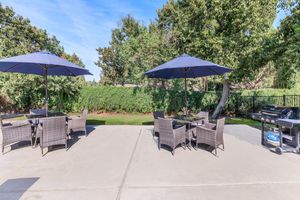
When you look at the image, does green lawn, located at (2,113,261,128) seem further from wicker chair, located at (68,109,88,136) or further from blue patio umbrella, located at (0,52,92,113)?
blue patio umbrella, located at (0,52,92,113)

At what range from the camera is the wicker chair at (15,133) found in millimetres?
5359

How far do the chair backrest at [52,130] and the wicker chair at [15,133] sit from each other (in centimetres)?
105

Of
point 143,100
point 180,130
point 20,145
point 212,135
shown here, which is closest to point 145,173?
point 180,130

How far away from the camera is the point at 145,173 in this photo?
407 cm

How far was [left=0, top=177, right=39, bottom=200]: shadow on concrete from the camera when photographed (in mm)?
3231

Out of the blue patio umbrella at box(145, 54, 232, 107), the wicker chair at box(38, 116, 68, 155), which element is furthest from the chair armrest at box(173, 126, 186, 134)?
the wicker chair at box(38, 116, 68, 155)

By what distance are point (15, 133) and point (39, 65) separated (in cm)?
256

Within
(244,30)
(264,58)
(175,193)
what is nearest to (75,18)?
(244,30)

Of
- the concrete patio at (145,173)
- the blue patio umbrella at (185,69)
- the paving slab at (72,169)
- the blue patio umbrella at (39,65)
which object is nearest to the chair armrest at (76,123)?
the paving slab at (72,169)

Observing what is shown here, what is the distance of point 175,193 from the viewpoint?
3307mm

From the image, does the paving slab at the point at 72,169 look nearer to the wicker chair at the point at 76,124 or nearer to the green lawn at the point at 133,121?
the wicker chair at the point at 76,124

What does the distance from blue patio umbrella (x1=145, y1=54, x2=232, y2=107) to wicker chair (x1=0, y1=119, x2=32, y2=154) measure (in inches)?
153

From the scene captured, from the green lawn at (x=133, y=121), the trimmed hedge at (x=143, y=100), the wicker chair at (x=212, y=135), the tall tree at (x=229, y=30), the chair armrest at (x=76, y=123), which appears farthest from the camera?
the trimmed hedge at (x=143, y=100)

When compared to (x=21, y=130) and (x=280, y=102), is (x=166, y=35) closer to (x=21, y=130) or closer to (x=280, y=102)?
(x=280, y=102)
